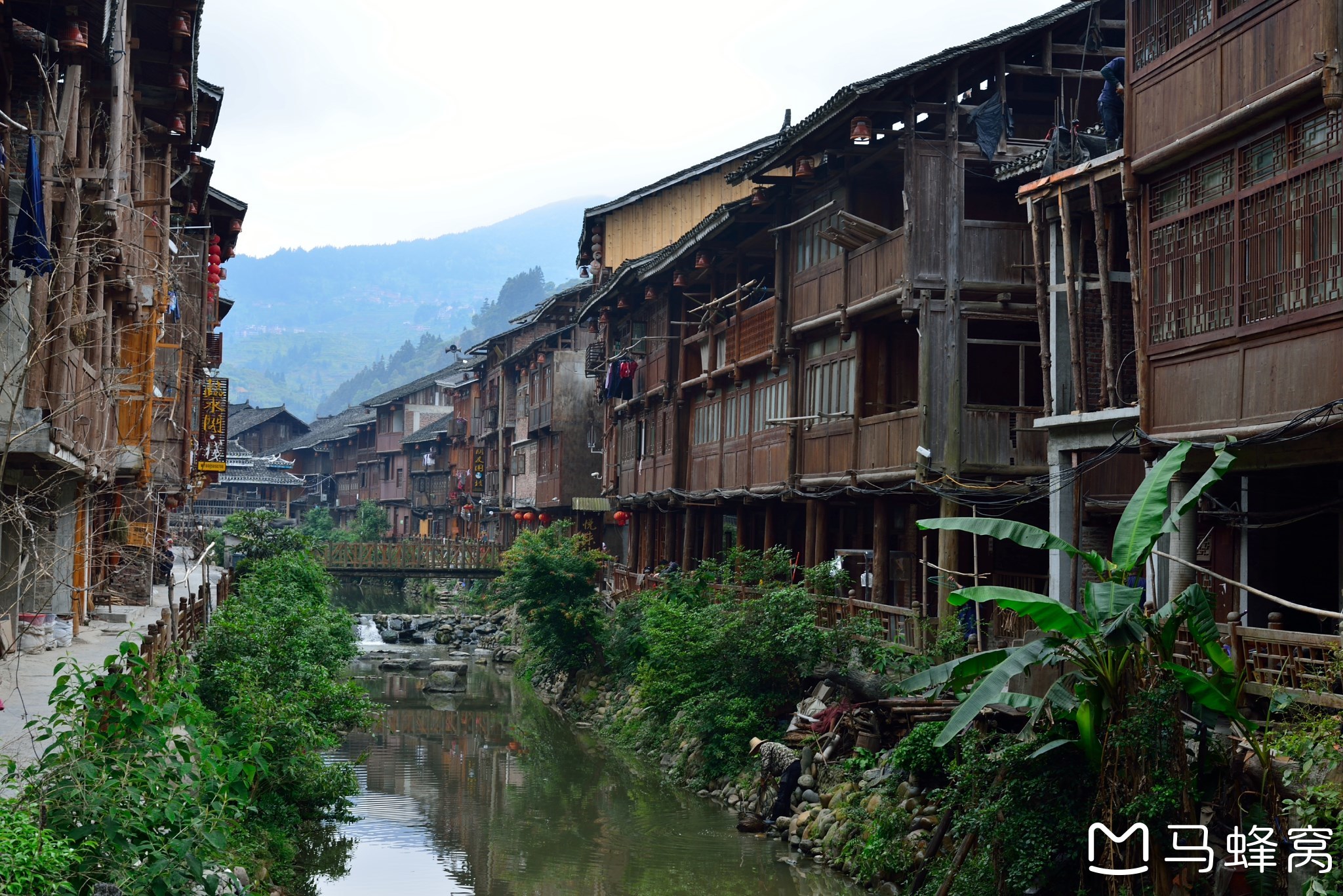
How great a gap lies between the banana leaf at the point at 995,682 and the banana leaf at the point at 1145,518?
0.99 meters

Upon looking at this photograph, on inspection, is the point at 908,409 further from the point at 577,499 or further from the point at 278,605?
the point at 577,499

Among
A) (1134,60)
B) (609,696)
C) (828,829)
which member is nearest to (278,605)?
(609,696)

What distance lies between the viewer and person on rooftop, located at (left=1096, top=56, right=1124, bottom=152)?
56.3 feet

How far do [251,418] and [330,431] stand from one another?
5.62 meters

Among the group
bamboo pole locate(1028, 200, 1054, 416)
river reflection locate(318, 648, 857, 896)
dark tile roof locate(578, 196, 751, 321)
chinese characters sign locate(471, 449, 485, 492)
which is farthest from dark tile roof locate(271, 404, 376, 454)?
bamboo pole locate(1028, 200, 1054, 416)

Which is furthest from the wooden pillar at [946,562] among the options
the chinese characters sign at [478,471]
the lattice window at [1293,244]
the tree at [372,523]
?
the tree at [372,523]

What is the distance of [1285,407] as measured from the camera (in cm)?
1273

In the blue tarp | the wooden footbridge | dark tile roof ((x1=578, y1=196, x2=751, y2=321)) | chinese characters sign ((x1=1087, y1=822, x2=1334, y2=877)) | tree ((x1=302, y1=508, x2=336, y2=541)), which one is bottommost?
chinese characters sign ((x1=1087, y1=822, x2=1334, y2=877))

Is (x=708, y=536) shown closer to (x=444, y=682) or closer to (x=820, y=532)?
(x=820, y=532)

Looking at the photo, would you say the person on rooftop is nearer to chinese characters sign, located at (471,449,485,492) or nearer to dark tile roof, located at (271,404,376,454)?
chinese characters sign, located at (471,449,485,492)

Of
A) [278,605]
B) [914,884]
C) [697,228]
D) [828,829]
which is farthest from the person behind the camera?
[697,228]

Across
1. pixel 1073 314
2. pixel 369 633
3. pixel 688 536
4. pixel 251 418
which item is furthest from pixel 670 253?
pixel 251 418

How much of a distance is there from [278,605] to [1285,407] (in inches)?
743

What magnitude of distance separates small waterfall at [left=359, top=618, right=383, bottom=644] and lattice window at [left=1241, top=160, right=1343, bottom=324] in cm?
3646
